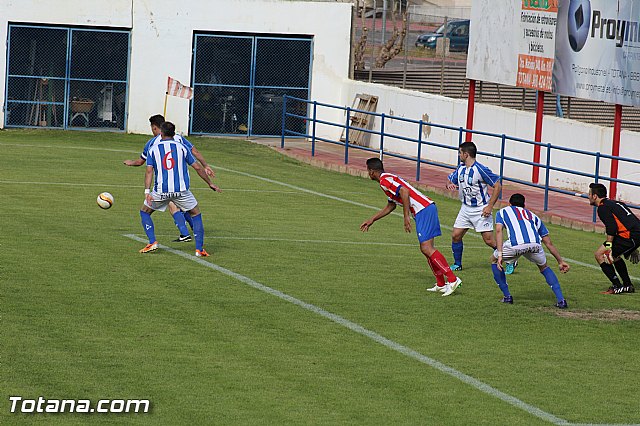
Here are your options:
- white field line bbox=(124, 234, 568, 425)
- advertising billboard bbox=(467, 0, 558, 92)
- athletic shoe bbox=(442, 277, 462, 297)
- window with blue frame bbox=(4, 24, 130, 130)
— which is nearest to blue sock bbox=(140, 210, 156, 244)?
white field line bbox=(124, 234, 568, 425)

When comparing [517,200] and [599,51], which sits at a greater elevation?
[599,51]

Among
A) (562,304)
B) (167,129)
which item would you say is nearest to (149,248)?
(167,129)

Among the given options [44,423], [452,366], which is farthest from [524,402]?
[44,423]

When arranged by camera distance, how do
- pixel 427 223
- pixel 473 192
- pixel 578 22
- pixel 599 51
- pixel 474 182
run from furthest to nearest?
pixel 578 22, pixel 599 51, pixel 473 192, pixel 474 182, pixel 427 223

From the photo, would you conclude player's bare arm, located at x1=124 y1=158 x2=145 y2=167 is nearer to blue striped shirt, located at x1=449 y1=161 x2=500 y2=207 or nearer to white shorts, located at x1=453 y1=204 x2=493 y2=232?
blue striped shirt, located at x1=449 y1=161 x2=500 y2=207

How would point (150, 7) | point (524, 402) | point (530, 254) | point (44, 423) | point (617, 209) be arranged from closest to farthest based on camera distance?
1. point (44, 423)
2. point (524, 402)
3. point (530, 254)
4. point (617, 209)
5. point (150, 7)

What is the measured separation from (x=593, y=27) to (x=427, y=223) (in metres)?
10.8

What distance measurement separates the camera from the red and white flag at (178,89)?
101 ft

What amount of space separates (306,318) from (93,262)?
3.79 m

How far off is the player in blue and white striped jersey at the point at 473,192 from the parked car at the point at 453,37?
28990 mm

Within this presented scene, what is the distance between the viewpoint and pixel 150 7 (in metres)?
34.0

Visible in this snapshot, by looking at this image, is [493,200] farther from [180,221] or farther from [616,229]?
[180,221]

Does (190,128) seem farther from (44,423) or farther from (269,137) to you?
(44,423)

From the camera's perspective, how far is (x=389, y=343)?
40.3 ft
